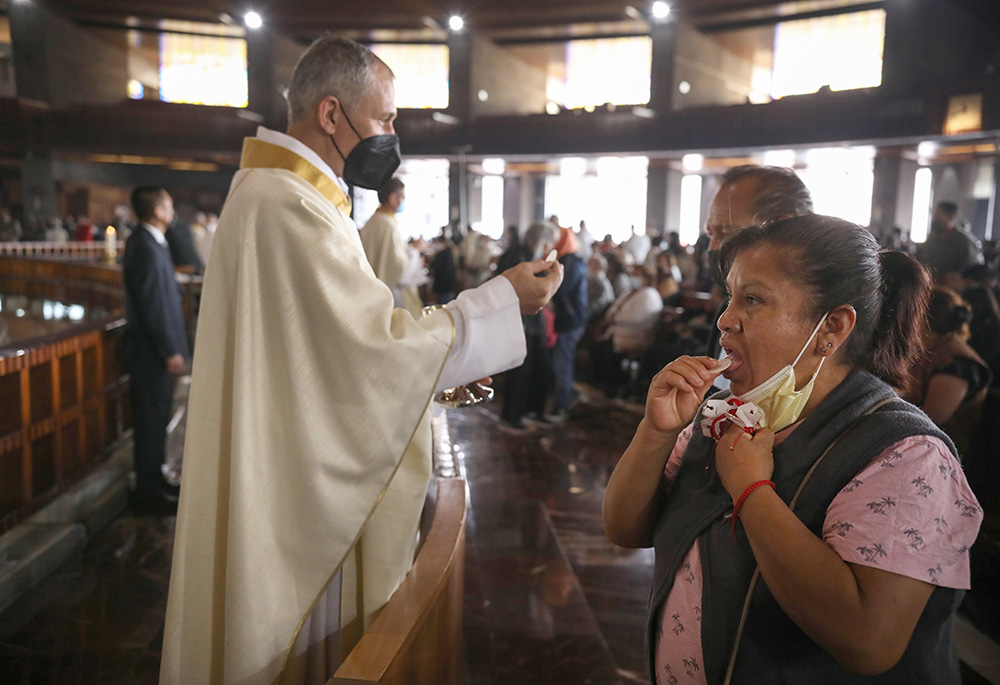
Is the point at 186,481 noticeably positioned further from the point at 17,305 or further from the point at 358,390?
the point at 17,305

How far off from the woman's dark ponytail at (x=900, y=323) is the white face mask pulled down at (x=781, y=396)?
6.3 inches

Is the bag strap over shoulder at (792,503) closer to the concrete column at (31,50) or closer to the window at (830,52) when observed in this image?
the window at (830,52)

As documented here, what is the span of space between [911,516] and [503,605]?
7.56 ft

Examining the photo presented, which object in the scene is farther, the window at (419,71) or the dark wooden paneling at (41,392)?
the window at (419,71)

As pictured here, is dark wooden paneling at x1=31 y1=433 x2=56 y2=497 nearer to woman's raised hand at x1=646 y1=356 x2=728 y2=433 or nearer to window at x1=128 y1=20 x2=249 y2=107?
woman's raised hand at x1=646 y1=356 x2=728 y2=433

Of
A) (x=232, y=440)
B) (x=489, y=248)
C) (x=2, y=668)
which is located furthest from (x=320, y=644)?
(x=489, y=248)

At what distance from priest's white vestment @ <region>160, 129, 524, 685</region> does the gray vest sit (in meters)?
0.60

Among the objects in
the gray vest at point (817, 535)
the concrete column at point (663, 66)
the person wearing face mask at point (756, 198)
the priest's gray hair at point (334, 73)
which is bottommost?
the gray vest at point (817, 535)

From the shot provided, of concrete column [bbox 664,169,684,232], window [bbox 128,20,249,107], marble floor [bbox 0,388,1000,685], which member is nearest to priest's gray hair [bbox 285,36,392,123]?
marble floor [bbox 0,388,1000,685]

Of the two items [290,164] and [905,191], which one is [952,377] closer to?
[290,164]

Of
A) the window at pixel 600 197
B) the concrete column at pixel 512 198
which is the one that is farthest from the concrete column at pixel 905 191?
the concrete column at pixel 512 198

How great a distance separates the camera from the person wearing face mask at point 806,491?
1.05 m

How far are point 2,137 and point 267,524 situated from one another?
1955cm

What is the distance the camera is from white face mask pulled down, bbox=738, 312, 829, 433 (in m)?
1.24
